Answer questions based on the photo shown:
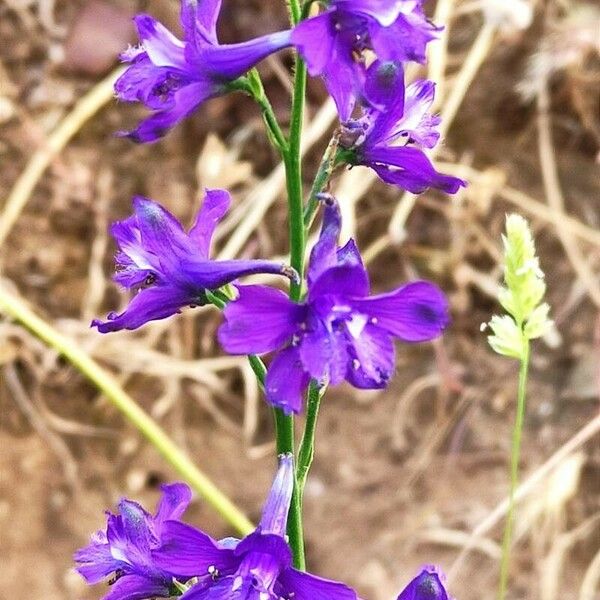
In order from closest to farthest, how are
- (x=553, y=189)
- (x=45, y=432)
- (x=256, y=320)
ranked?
(x=256, y=320) < (x=45, y=432) < (x=553, y=189)

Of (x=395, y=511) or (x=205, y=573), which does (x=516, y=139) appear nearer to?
(x=395, y=511)

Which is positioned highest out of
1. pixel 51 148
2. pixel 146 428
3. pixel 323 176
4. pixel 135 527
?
pixel 323 176

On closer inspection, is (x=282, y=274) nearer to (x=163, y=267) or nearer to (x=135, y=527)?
(x=163, y=267)

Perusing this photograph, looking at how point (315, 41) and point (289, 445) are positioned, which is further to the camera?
point (289, 445)

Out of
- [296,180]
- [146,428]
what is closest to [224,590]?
[296,180]

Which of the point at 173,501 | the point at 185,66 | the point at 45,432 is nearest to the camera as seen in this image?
the point at 185,66

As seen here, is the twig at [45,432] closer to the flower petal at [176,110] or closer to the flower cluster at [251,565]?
the flower cluster at [251,565]
